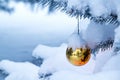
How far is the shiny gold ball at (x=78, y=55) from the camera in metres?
0.66

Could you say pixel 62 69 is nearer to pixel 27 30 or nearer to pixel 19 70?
pixel 19 70

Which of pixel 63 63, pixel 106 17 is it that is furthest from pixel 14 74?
pixel 106 17

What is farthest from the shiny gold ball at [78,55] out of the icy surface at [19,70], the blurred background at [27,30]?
the blurred background at [27,30]

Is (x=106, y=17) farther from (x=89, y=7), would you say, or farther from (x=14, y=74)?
(x=14, y=74)

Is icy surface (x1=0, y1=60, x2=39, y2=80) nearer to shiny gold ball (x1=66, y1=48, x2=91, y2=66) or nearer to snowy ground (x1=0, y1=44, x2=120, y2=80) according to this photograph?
snowy ground (x1=0, y1=44, x2=120, y2=80)

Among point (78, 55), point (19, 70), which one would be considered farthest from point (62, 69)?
point (19, 70)

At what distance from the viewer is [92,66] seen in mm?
994

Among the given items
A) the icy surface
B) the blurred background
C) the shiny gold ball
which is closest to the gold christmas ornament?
the shiny gold ball

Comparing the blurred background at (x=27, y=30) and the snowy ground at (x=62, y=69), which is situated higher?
the blurred background at (x=27, y=30)

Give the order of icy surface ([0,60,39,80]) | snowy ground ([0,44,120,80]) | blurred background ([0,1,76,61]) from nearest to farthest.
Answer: snowy ground ([0,44,120,80]) < icy surface ([0,60,39,80]) < blurred background ([0,1,76,61])

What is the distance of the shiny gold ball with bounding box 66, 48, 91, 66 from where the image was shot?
2.18 ft

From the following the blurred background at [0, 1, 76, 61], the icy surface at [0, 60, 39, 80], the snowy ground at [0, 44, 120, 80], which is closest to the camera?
the snowy ground at [0, 44, 120, 80]

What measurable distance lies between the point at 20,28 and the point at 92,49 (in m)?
2.84

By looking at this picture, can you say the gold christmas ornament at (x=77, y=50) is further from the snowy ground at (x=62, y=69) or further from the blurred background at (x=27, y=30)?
the blurred background at (x=27, y=30)
